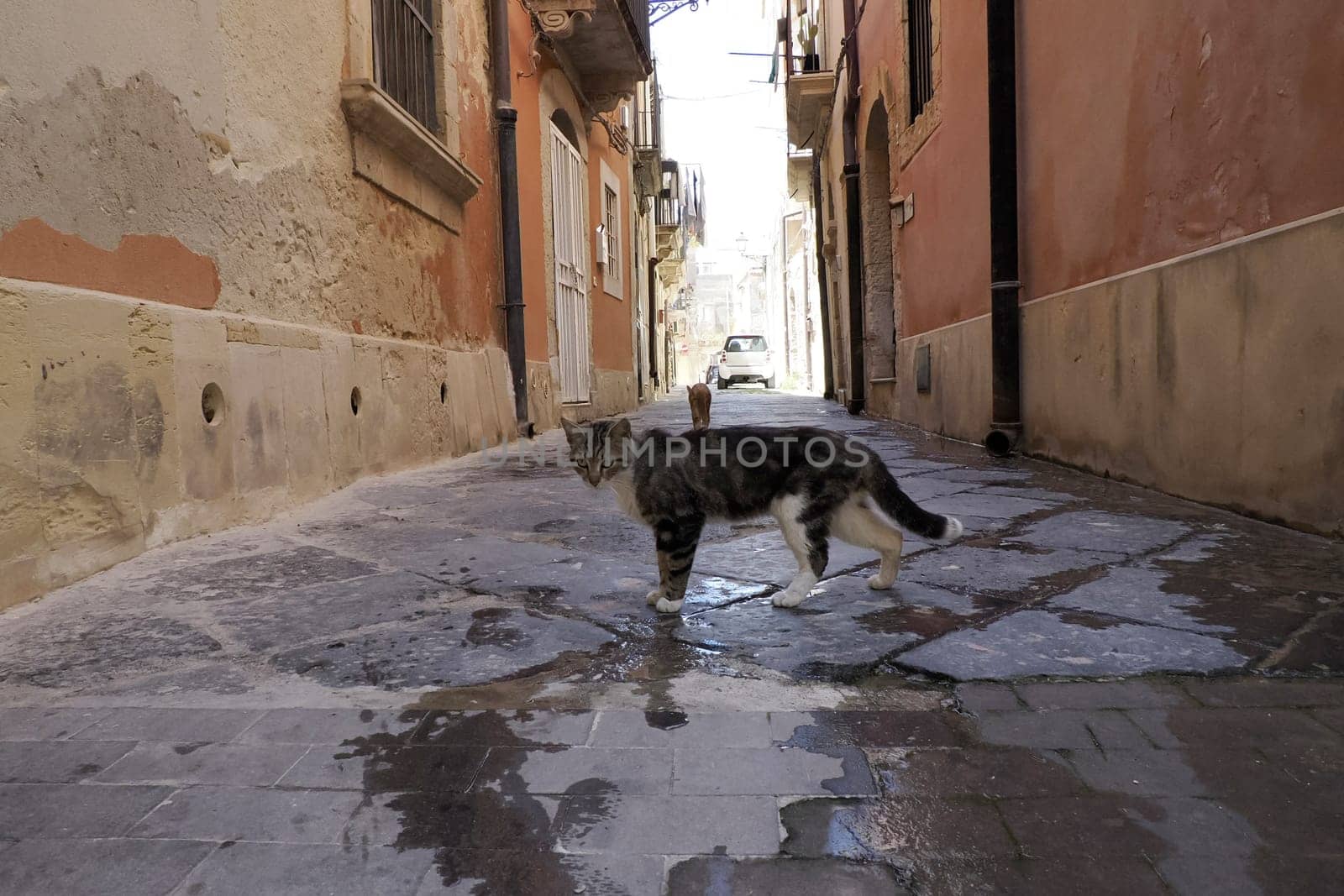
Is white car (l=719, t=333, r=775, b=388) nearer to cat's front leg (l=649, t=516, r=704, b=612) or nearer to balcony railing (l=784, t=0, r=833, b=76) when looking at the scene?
balcony railing (l=784, t=0, r=833, b=76)

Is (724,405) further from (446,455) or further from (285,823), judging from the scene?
(285,823)

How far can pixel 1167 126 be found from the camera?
3.87 m

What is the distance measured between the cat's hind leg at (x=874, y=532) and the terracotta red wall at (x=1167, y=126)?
1.87 meters

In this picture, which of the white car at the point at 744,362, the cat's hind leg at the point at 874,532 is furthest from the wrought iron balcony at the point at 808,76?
the cat's hind leg at the point at 874,532

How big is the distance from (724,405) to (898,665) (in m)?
11.9

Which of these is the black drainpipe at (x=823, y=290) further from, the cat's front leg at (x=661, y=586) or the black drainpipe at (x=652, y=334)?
the cat's front leg at (x=661, y=586)

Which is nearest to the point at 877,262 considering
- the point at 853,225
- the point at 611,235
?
the point at 853,225

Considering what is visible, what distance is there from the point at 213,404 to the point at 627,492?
1.94m

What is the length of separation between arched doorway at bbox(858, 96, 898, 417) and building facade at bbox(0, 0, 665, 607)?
5.10 meters

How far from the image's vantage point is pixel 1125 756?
1.47m

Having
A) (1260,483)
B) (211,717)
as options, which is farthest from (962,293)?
(211,717)

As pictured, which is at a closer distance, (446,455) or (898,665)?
(898,665)

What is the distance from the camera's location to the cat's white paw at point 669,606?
96.1 inches

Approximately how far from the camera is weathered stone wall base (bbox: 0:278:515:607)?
2.51m
